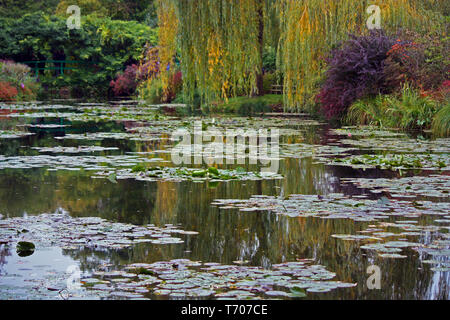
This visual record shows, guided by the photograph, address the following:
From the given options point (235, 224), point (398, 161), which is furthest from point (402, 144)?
point (235, 224)

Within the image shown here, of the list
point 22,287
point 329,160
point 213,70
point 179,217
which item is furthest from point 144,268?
point 213,70

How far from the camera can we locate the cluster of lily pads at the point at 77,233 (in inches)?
205

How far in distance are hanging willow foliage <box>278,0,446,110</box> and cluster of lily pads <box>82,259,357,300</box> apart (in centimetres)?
1173

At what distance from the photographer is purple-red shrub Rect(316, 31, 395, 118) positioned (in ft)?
56.6

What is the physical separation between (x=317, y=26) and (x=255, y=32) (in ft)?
11.3

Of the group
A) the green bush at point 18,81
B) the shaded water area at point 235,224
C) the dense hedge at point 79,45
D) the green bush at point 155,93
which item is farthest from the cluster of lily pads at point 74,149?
the dense hedge at point 79,45

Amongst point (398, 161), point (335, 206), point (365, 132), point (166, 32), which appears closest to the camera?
point (335, 206)

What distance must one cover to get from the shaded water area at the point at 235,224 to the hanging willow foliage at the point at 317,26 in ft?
17.3

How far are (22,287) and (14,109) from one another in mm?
20847

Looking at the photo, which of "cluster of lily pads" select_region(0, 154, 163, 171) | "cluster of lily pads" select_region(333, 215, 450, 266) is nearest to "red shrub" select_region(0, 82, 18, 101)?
"cluster of lily pads" select_region(0, 154, 163, 171)

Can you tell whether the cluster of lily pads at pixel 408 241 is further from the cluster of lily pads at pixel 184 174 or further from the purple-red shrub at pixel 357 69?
the purple-red shrub at pixel 357 69

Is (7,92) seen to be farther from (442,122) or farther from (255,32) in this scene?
(442,122)

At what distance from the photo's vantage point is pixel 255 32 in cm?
1349
